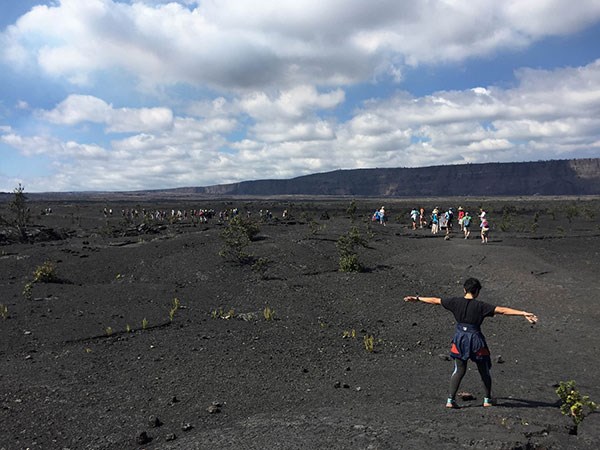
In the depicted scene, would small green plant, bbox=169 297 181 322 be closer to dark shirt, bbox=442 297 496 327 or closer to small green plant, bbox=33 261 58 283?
small green plant, bbox=33 261 58 283

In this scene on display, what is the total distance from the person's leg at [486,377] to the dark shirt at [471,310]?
520 millimetres

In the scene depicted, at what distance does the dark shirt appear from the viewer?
5.61 meters

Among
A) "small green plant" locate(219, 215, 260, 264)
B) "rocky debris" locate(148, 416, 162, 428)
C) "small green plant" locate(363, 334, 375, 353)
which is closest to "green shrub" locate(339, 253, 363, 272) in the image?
"small green plant" locate(219, 215, 260, 264)

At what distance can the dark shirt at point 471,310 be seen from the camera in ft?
18.4

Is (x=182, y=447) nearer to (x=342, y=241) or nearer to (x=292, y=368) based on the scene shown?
(x=292, y=368)

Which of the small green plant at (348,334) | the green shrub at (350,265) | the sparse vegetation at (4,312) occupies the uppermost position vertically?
the green shrub at (350,265)

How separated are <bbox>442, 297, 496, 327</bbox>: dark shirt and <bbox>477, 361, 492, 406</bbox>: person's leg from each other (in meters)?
0.52

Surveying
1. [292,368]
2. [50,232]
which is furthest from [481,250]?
[50,232]

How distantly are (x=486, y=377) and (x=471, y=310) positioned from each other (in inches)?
36.1

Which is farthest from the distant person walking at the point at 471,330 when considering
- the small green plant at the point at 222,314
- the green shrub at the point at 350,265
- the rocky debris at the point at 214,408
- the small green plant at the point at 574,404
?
the green shrub at the point at 350,265

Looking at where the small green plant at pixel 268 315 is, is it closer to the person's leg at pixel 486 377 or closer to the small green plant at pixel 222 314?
the small green plant at pixel 222 314

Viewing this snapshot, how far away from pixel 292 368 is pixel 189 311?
5.19m

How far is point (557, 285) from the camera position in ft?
45.6

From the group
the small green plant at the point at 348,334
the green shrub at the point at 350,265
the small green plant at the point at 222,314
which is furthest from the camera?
the green shrub at the point at 350,265
